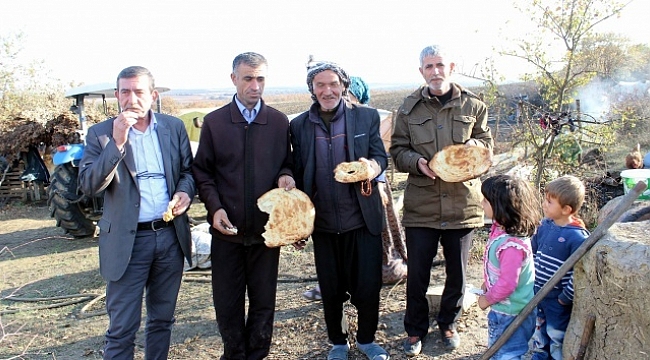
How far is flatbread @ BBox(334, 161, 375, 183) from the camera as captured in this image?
116 inches

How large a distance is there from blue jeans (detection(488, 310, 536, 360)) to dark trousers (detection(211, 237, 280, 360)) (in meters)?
1.33

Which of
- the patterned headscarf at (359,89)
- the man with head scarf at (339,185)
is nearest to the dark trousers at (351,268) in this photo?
the man with head scarf at (339,185)

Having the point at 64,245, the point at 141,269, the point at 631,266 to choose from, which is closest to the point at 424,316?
the point at 631,266

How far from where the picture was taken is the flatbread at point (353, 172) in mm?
2955

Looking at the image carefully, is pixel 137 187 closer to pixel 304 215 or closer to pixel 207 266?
pixel 304 215

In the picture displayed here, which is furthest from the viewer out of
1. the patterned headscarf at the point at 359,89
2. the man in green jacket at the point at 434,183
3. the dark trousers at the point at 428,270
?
the patterned headscarf at the point at 359,89

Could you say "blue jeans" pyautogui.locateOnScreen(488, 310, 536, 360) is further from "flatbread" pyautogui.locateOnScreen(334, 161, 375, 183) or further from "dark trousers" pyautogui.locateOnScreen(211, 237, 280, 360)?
"dark trousers" pyautogui.locateOnScreen(211, 237, 280, 360)

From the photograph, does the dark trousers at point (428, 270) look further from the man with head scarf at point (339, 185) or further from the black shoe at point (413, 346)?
the man with head scarf at point (339, 185)

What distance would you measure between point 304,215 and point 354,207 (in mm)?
329

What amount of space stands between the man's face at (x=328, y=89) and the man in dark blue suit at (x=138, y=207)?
0.84 m

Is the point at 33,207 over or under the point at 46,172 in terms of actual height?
under

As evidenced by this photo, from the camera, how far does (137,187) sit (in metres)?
2.79

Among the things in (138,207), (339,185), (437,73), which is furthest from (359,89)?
(138,207)

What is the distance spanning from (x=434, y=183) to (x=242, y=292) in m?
1.40
